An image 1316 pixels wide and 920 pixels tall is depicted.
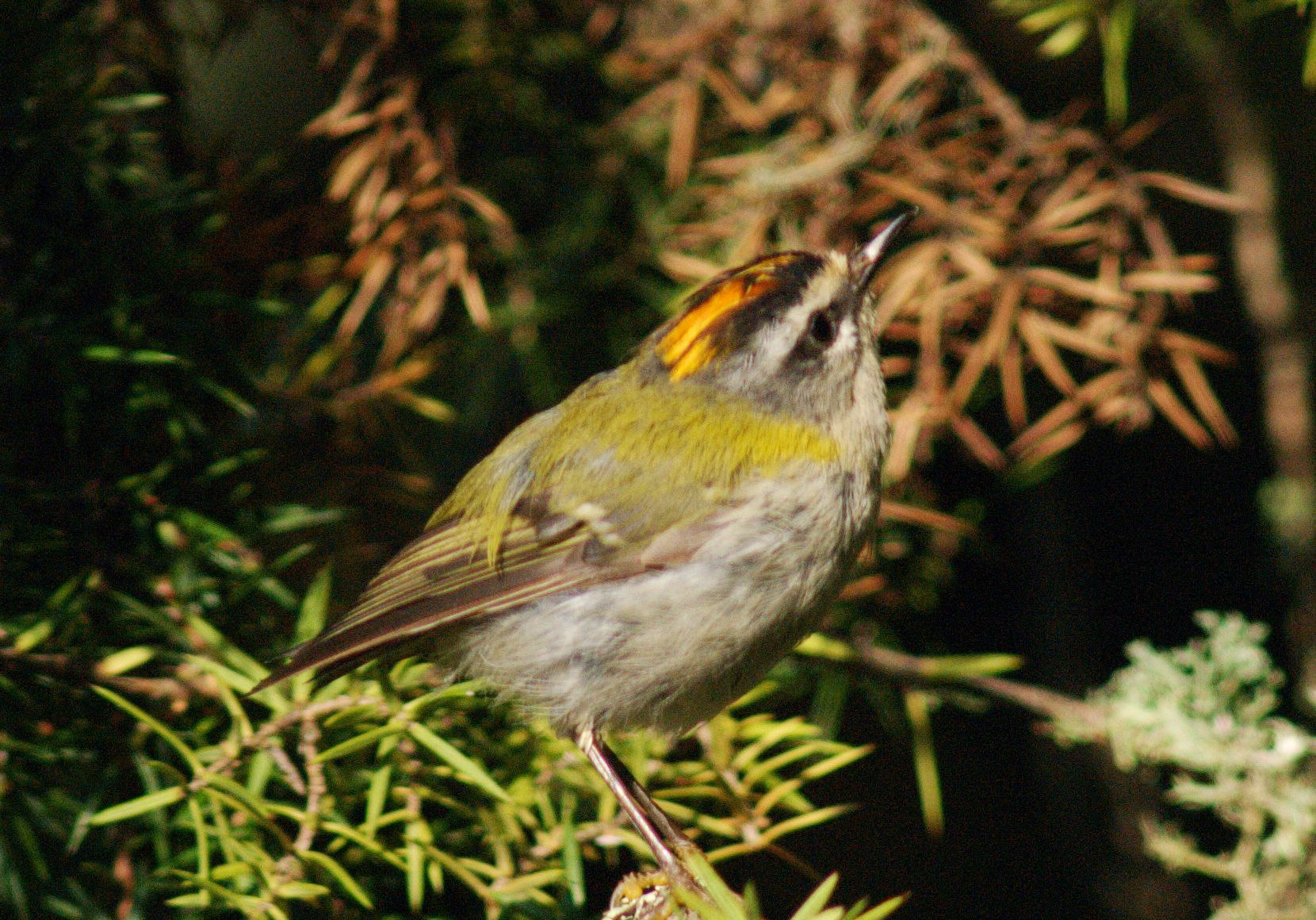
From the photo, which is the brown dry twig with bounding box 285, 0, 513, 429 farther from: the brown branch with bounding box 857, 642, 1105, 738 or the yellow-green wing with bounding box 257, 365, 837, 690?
the brown branch with bounding box 857, 642, 1105, 738

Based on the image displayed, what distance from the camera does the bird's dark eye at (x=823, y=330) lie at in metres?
1.57

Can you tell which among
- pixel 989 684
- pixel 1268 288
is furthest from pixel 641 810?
pixel 1268 288

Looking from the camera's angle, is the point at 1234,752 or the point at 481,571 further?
the point at 481,571

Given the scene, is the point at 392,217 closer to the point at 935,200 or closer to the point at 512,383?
the point at 512,383

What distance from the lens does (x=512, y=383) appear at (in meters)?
2.19

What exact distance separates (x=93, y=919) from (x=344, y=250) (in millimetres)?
969

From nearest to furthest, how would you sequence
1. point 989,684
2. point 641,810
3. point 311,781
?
point 311,781
point 641,810
point 989,684

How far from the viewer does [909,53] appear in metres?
1.54

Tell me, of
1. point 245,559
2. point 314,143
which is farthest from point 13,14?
point 314,143

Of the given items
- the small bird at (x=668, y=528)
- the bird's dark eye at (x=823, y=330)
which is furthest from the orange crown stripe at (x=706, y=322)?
the bird's dark eye at (x=823, y=330)

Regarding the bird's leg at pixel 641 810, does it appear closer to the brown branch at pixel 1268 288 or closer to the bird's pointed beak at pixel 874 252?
the bird's pointed beak at pixel 874 252

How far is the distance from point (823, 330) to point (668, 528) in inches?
15.9

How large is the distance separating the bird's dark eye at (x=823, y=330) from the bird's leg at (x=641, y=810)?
25.5 inches

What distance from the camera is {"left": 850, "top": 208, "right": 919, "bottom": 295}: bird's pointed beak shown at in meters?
1.47
